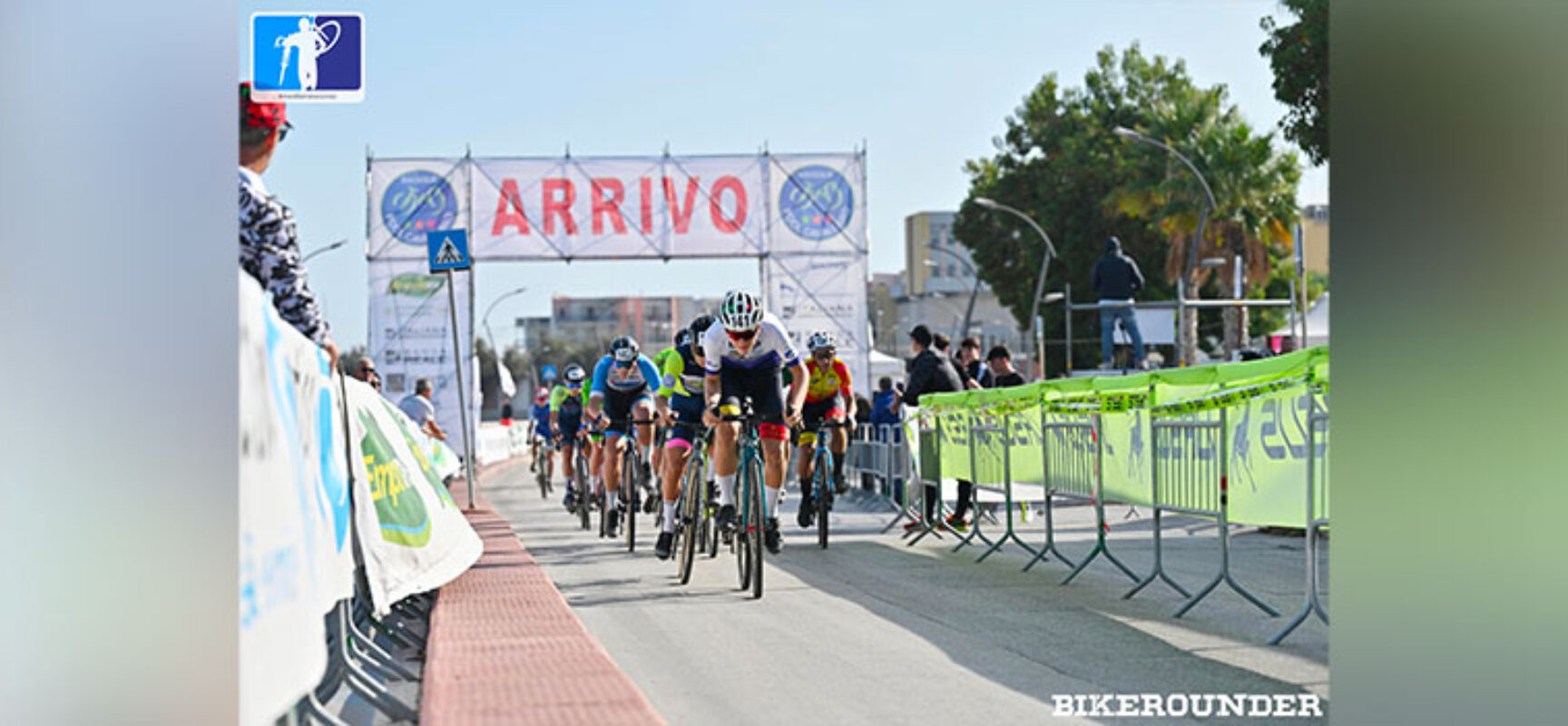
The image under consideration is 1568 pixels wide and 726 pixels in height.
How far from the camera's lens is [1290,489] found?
8.73 metres

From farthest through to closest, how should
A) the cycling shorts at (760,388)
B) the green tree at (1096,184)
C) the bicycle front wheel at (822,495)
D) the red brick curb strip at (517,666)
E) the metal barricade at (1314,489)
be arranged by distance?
1. the green tree at (1096,184)
2. the bicycle front wheel at (822,495)
3. the cycling shorts at (760,388)
4. the metal barricade at (1314,489)
5. the red brick curb strip at (517,666)

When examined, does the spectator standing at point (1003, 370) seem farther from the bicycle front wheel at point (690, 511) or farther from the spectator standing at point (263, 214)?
the spectator standing at point (263, 214)

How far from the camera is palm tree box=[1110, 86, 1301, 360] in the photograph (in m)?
43.5

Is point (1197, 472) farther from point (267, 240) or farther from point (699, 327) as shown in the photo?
point (267, 240)

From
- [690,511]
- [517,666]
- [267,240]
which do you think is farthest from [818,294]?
[267,240]

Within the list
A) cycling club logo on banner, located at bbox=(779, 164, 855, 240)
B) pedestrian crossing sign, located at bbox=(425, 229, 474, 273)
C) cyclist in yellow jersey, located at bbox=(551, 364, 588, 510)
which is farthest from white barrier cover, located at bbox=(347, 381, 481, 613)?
cycling club logo on banner, located at bbox=(779, 164, 855, 240)

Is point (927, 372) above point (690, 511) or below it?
above

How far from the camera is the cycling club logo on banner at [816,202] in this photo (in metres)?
35.7

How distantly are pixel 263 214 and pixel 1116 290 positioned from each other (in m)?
18.2

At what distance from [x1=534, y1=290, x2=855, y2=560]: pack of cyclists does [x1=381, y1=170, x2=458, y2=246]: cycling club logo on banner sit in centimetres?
1600

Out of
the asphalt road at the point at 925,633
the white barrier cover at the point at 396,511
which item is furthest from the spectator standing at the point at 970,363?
the white barrier cover at the point at 396,511

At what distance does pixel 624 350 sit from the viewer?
15930 millimetres

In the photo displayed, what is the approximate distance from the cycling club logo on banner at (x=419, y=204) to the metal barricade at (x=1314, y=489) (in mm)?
26359
